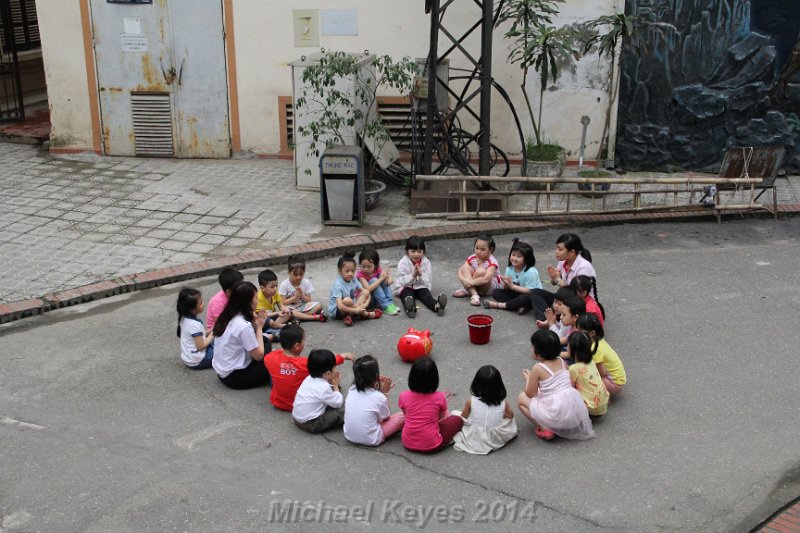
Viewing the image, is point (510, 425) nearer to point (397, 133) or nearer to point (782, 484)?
point (782, 484)

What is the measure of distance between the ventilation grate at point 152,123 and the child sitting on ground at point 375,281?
643 centimetres

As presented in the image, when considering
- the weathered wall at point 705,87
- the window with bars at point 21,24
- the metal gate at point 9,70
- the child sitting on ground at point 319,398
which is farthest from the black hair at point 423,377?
the window with bars at point 21,24

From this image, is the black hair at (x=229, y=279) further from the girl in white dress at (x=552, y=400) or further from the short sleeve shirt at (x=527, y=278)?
the short sleeve shirt at (x=527, y=278)

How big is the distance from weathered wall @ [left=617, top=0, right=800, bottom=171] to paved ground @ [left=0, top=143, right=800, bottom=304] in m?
1.15

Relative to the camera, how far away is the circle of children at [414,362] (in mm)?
6676

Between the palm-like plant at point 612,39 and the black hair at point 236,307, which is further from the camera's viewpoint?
the palm-like plant at point 612,39

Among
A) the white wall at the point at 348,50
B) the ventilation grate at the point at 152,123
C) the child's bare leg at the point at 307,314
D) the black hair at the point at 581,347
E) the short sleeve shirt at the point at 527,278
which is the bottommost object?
the child's bare leg at the point at 307,314

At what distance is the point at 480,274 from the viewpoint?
373 inches

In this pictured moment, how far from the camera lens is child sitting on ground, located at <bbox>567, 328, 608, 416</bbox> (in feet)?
23.0

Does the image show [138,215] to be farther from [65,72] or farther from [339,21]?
[339,21]

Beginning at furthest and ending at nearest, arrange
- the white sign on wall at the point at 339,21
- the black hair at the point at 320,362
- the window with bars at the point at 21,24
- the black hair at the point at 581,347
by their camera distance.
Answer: the window with bars at the point at 21,24 < the white sign on wall at the point at 339,21 < the black hair at the point at 581,347 < the black hair at the point at 320,362

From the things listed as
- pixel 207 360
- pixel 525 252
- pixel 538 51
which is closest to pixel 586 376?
pixel 525 252

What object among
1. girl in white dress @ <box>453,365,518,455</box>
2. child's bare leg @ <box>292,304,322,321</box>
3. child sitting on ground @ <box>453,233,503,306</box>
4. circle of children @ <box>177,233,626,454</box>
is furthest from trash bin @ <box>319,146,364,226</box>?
girl in white dress @ <box>453,365,518,455</box>

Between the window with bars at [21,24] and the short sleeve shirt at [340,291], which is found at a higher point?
the window with bars at [21,24]
